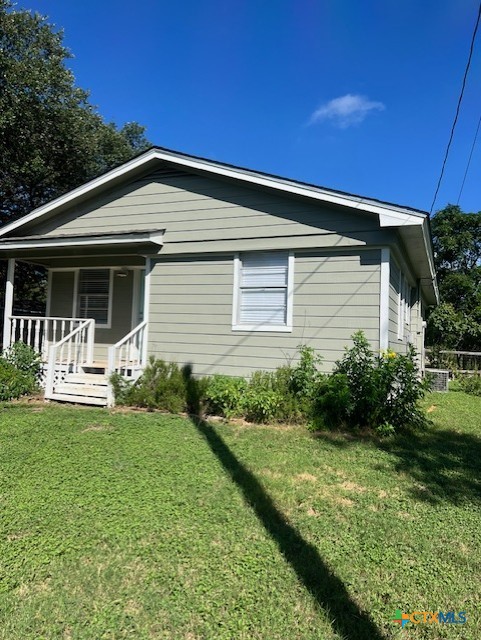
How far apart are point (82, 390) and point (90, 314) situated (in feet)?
10.6

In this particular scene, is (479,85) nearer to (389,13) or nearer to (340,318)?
(389,13)

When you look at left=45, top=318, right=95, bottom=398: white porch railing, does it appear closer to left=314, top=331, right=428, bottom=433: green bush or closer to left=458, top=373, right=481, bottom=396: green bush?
left=314, top=331, right=428, bottom=433: green bush

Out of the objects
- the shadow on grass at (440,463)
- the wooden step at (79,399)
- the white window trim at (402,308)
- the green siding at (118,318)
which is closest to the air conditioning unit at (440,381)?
the white window trim at (402,308)

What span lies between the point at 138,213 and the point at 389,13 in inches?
231

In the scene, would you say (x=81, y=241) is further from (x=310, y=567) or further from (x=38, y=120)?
(x=38, y=120)

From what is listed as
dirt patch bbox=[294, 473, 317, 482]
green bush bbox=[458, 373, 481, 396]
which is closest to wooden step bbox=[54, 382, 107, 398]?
dirt patch bbox=[294, 473, 317, 482]

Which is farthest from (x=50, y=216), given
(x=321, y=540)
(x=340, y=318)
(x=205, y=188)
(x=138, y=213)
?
(x=321, y=540)

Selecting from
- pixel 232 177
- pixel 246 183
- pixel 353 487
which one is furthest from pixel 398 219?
pixel 353 487

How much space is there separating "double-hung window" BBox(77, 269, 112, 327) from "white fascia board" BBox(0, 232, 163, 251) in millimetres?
1445

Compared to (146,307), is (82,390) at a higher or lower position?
lower

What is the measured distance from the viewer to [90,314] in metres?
10.4

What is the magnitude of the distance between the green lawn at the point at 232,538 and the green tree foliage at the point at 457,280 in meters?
16.3

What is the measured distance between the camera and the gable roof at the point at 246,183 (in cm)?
662

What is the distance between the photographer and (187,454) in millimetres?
4852
